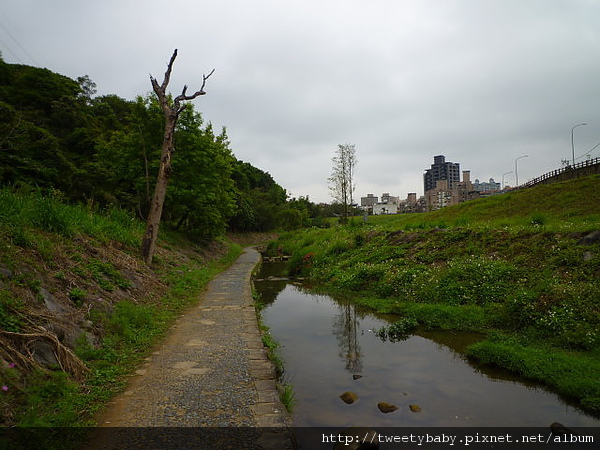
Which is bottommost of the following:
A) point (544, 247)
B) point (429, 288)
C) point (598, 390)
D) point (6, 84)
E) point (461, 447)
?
point (461, 447)

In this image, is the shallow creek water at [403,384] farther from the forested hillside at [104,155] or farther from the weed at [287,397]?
the forested hillside at [104,155]

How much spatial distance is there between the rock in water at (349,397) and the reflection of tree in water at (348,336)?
0.85 m

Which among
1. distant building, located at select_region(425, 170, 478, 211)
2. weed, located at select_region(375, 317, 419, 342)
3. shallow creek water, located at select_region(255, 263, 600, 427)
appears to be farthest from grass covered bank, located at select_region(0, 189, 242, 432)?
distant building, located at select_region(425, 170, 478, 211)

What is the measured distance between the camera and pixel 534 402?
4680 mm

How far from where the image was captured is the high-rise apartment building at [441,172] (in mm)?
155000

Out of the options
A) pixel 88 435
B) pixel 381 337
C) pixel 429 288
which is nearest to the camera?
pixel 88 435

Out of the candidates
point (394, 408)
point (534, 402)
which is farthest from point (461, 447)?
point (534, 402)

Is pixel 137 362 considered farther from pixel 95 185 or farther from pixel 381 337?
pixel 95 185

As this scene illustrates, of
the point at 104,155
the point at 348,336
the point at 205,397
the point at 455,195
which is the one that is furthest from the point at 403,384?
the point at 455,195

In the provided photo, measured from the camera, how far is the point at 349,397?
4.79 metres

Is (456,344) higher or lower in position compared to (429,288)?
lower

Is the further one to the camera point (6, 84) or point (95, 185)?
point (6, 84)

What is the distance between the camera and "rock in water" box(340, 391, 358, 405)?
4.72 meters

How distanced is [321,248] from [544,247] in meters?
11.7
